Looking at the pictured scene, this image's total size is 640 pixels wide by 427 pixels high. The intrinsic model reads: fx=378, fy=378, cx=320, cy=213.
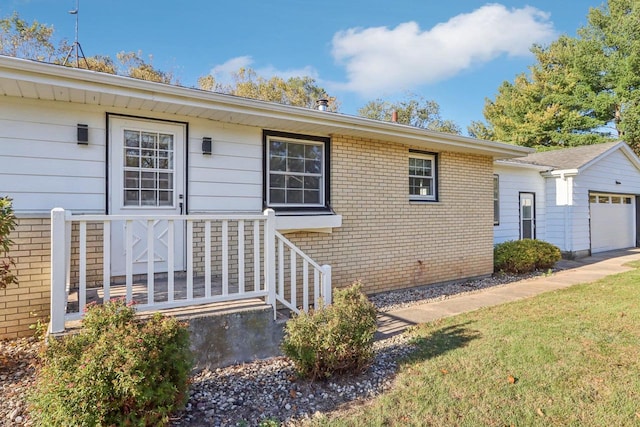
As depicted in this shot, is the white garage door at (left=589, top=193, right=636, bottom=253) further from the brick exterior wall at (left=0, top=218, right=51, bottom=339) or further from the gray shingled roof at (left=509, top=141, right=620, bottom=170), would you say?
the brick exterior wall at (left=0, top=218, right=51, bottom=339)

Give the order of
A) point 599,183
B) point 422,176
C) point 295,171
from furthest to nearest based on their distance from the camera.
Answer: point 599,183, point 422,176, point 295,171

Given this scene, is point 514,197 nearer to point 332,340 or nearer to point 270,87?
point 332,340

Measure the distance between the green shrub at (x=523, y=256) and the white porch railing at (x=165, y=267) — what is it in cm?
603

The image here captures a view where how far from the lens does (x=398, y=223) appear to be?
25.5 ft

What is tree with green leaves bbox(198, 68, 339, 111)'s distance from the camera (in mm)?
21328

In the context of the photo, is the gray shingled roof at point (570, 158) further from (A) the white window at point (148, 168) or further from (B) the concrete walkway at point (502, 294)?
(A) the white window at point (148, 168)

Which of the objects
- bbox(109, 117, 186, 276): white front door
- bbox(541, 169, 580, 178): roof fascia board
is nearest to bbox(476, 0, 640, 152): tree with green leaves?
bbox(541, 169, 580, 178): roof fascia board

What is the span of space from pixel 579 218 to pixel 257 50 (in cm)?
1508

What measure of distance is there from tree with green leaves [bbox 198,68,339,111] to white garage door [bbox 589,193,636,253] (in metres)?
13.3

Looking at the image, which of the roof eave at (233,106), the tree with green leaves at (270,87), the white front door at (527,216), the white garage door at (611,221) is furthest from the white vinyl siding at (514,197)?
the tree with green leaves at (270,87)

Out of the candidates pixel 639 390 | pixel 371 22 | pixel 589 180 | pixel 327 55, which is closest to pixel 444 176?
pixel 639 390

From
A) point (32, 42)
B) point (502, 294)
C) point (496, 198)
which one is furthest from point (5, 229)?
point (32, 42)

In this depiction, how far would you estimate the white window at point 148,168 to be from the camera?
5316 mm

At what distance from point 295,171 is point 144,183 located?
246 centimetres
